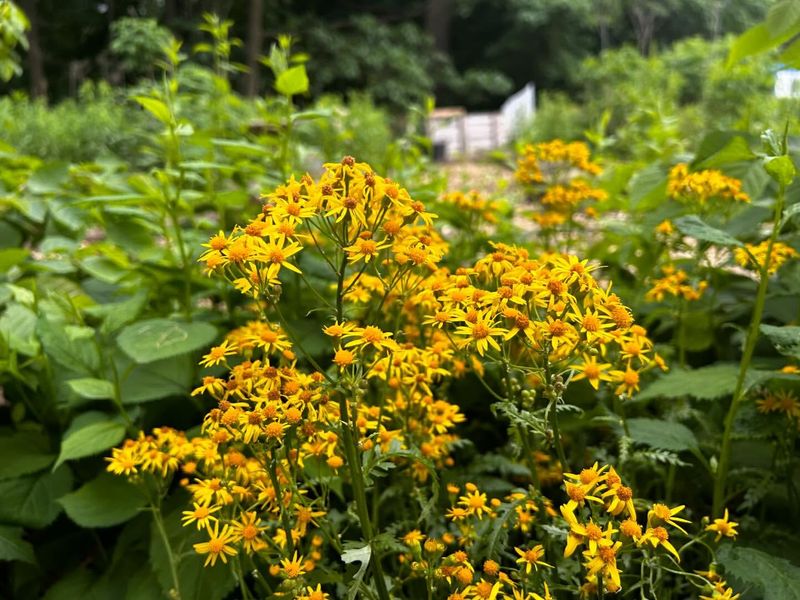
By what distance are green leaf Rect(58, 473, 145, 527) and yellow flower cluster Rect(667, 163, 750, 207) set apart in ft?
3.61

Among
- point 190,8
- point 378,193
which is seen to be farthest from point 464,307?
point 190,8

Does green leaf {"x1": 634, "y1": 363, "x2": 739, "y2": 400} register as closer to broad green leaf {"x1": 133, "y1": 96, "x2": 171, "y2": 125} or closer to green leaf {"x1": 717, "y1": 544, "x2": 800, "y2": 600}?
green leaf {"x1": 717, "y1": 544, "x2": 800, "y2": 600}

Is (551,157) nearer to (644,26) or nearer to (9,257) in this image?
(9,257)

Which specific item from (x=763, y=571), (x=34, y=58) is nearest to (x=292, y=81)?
(x=763, y=571)

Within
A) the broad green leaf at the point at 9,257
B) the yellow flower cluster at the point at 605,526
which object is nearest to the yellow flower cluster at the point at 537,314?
the yellow flower cluster at the point at 605,526

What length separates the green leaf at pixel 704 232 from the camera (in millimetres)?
964

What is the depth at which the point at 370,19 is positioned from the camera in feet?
46.3

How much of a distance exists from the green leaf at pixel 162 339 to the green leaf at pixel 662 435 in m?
0.72

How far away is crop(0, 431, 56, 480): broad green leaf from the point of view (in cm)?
124

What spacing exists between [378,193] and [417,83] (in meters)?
14.0

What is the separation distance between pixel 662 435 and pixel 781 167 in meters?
0.41

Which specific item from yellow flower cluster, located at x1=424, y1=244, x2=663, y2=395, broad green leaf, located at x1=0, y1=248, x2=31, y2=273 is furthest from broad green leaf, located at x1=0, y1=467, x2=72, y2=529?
yellow flower cluster, located at x1=424, y1=244, x2=663, y2=395

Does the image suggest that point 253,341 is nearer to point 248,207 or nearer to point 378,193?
point 378,193

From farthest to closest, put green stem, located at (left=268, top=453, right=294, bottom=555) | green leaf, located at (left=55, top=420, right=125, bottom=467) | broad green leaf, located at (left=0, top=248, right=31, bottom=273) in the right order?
broad green leaf, located at (left=0, top=248, right=31, bottom=273), green leaf, located at (left=55, top=420, right=125, bottom=467), green stem, located at (left=268, top=453, right=294, bottom=555)
